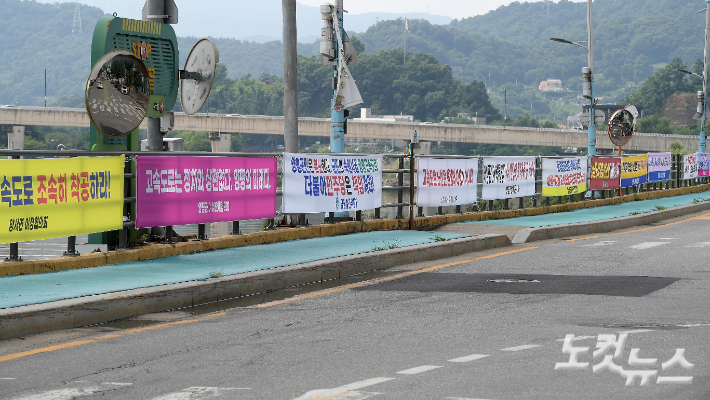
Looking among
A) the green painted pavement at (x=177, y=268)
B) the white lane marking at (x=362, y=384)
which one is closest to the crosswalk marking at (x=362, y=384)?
the white lane marking at (x=362, y=384)

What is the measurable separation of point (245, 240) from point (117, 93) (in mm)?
3508

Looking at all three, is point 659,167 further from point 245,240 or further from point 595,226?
point 245,240

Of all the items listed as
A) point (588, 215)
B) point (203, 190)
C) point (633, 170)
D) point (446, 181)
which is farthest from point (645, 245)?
point (633, 170)

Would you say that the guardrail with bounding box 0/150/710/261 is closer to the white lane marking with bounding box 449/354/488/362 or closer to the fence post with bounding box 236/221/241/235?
the fence post with bounding box 236/221/241/235

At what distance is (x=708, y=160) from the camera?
42812 millimetres

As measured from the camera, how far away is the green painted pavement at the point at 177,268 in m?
9.74

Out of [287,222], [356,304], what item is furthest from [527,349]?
[287,222]

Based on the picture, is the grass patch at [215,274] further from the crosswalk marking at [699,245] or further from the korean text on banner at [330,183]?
the crosswalk marking at [699,245]

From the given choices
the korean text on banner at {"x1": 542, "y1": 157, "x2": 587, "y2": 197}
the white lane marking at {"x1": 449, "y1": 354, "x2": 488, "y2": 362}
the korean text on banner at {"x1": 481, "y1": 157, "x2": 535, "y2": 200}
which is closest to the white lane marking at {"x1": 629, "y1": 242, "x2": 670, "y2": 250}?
the korean text on banner at {"x1": 481, "y1": 157, "x2": 535, "y2": 200}

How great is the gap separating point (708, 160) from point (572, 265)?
1250 inches

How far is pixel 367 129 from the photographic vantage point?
413 ft

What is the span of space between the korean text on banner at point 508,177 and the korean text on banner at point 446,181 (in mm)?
748

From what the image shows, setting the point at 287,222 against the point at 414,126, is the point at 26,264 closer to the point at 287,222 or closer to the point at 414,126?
the point at 287,222

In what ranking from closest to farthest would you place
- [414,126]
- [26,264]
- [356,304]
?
1. [356,304]
2. [26,264]
3. [414,126]
